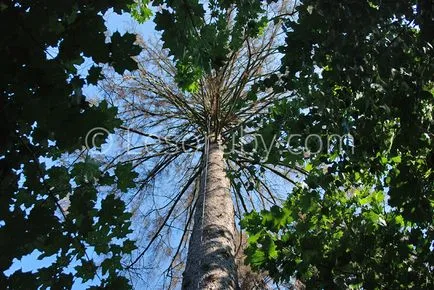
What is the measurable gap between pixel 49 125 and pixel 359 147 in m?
2.01

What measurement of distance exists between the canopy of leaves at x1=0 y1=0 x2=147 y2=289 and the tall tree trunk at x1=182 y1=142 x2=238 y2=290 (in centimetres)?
104

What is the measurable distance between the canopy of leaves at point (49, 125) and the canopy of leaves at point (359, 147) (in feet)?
3.83

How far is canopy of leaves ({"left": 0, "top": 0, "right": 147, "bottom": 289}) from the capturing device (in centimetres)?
179

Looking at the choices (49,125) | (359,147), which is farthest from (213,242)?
(49,125)

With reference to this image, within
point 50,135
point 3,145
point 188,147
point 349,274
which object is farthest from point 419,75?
point 188,147

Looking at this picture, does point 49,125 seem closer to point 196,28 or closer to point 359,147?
point 196,28

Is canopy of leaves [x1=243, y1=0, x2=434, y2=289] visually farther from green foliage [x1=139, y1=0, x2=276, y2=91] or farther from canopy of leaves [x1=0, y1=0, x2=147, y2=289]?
canopy of leaves [x1=0, y1=0, x2=147, y2=289]

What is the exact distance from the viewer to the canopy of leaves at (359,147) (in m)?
2.44

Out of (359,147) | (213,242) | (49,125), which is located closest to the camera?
(49,125)

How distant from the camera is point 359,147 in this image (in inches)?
120

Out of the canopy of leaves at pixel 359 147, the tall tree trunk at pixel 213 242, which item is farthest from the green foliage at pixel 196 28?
the tall tree trunk at pixel 213 242

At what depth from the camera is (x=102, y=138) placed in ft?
6.99

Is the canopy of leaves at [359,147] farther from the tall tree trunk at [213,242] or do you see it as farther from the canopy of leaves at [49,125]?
the canopy of leaves at [49,125]

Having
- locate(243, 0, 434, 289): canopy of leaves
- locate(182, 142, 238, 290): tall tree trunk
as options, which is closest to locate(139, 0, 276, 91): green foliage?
locate(243, 0, 434, 289): canopy of leaves
